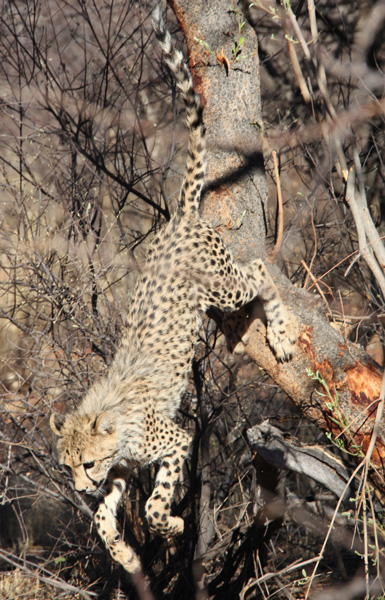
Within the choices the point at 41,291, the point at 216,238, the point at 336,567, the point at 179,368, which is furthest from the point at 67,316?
the point at 336,567

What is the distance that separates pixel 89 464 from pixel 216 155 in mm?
2224

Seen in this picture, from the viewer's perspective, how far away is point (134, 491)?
5922 millimetres

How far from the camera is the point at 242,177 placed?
433 centimetres

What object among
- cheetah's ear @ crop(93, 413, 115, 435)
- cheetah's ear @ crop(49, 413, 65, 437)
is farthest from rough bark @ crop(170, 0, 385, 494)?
cheetah's ear @ crop(49, 413, 65, 437)

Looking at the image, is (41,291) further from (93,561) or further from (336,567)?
(336,567)

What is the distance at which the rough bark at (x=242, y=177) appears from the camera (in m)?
4.00

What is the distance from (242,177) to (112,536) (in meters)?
2.51

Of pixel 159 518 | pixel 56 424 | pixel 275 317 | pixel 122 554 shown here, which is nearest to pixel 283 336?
pixel 275 317

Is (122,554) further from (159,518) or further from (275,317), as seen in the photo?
(275,317)

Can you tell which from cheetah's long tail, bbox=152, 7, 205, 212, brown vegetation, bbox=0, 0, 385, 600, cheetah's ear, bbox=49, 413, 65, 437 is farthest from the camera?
cheetah's ear, bbox=49, 413, 65, 437

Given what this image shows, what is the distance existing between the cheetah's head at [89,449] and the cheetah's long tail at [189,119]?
157 cm

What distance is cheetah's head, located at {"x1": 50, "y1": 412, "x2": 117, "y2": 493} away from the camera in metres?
4.20

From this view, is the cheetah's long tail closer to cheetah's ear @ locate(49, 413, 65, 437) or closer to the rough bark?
the rough bark

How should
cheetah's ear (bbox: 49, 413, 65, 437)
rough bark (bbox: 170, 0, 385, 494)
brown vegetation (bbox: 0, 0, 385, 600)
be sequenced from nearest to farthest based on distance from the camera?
1. brown vegetation (bbox: 0, 0, 385, 600)
2. rough bark (bbox: 170, 0, 385, 494)
3. cheetah's ear (bbox: 49, 413, 65, 437)
